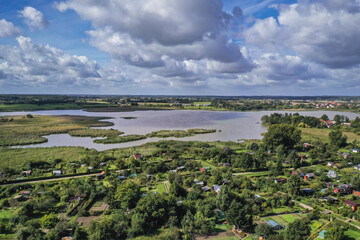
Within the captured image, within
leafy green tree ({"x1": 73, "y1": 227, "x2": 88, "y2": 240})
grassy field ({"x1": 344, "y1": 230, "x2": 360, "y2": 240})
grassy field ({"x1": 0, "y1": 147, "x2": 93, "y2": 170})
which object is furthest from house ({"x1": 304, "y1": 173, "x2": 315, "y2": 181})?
grassy field ({"x1": 0, "y1": 147, "x2": 93, "y2": 170})

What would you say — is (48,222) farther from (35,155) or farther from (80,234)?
(35,155)

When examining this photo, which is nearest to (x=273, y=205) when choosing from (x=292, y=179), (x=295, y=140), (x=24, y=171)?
(x=292, y=179)

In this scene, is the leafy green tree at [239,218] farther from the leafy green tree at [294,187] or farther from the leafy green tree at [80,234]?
the leafy green tree at [80,234]

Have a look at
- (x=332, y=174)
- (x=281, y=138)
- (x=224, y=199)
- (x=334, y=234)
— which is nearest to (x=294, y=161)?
(x=332, y=174)

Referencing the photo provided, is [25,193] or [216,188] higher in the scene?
[216,188]

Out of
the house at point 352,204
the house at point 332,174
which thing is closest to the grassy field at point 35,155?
the house at point 352,204

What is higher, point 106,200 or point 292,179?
point 292,179

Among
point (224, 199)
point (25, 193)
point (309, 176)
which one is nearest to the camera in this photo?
point (224, 199)

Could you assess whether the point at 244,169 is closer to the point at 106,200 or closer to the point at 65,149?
the point at 106,200

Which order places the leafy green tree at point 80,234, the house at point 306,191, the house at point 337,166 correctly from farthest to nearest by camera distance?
the house at point 337,166 → the house at point 306,191 → the leafy green tree at point 80,234
